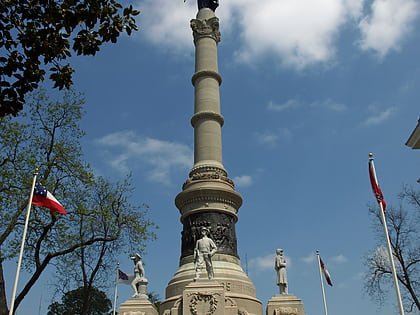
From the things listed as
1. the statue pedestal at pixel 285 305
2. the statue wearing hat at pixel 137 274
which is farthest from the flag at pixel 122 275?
the statue pedestal at pixel 285 305

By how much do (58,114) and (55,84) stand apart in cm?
1387

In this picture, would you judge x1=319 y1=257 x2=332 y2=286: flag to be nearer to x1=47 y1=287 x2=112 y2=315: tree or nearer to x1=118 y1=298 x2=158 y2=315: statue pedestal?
x1=118 y1=298 x2=158 y2=315: statue pedestal

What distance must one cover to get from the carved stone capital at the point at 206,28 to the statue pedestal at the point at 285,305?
1746 centimetres

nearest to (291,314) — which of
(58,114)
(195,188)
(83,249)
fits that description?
(195,188)

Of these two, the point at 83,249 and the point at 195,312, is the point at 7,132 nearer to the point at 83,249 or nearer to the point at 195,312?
the point at 83,249

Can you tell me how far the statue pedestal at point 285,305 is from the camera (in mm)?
19578

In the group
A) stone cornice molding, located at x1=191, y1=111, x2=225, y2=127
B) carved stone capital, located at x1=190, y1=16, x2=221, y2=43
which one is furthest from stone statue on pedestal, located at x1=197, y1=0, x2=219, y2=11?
stone cornice molding, located at x1=191, y1=111, x2=225, y2=127

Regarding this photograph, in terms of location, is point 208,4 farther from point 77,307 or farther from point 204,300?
point 77,307

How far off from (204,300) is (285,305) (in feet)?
13.4

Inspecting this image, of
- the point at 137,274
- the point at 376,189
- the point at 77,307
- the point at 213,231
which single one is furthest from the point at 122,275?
the point at 77,307

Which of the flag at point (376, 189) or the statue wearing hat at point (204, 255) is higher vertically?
the flag at point (376, 189)

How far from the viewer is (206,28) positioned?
28.6 metres

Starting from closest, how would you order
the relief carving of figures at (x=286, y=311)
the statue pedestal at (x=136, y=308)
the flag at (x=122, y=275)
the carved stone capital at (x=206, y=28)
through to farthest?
the relief carving of figures at (x=286, y=311), the statue pedestal at (x=136, y=308), the flag at (x=122, y=275), the carved stone capital at (x=206, y=28)

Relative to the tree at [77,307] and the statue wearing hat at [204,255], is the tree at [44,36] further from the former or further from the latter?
the tree at [77,307]
